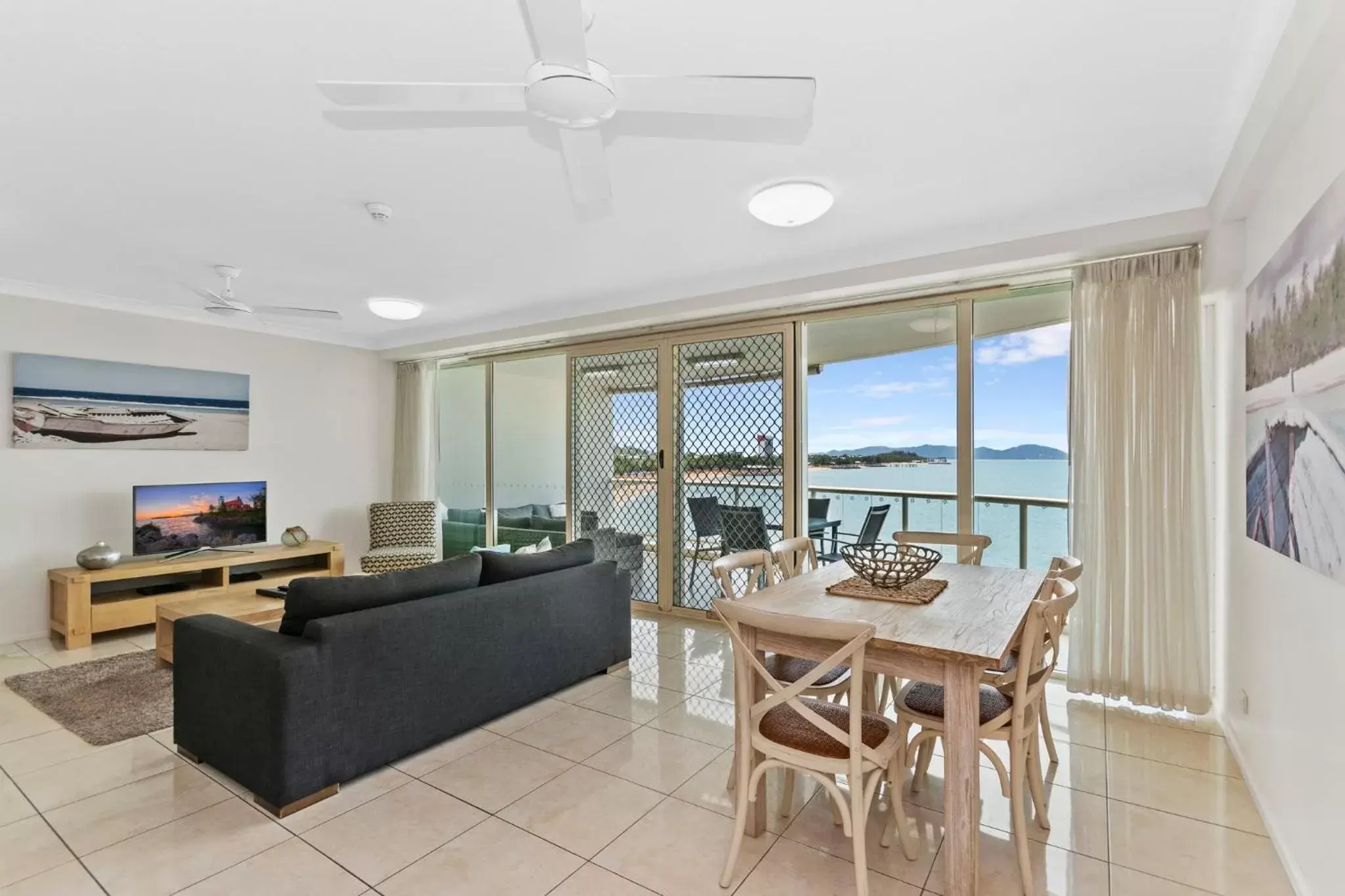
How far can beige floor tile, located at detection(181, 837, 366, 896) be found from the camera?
1840 mm

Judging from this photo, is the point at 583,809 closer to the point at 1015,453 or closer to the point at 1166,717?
the point at 1166,717

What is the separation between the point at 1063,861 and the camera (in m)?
1.98

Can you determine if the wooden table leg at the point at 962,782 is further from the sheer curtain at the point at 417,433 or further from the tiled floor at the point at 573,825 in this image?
the sheer curtain at the point at 417,433

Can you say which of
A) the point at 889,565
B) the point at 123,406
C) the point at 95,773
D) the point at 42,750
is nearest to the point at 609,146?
the point at 889,565

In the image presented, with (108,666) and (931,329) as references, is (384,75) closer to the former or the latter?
(931,329)

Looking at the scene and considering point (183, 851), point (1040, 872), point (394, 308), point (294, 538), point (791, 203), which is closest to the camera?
point (1040, 872)

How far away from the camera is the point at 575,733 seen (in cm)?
290

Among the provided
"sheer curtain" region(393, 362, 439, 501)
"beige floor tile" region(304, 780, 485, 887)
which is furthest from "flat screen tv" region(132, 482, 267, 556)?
"beige floor tile" region(304, 780, 485, 887)

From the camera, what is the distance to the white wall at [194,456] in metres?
4.40

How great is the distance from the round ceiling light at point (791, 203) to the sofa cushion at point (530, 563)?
1.97 metres

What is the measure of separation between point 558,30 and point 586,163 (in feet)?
2.02

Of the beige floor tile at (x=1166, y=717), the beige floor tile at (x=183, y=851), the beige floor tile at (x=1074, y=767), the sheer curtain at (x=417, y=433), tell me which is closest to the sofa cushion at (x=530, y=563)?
the beige floor tile at (x=183, y=851)

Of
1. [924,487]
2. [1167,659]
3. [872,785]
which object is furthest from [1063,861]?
[924,487]

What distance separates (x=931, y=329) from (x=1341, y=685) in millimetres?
2775
